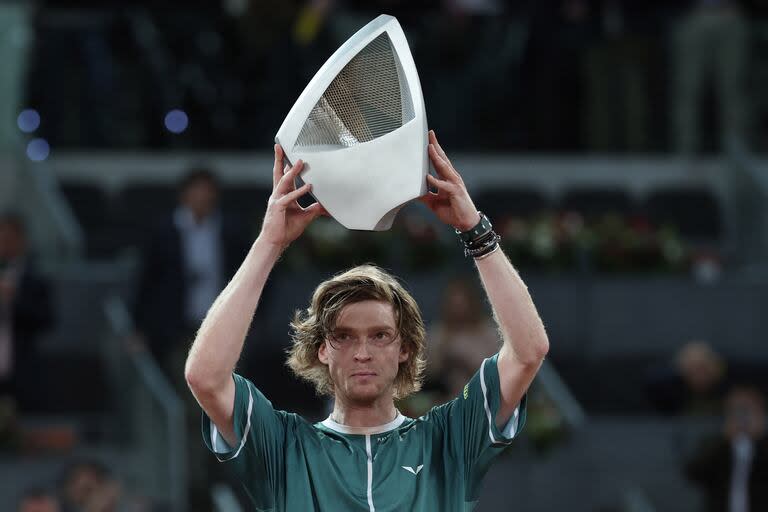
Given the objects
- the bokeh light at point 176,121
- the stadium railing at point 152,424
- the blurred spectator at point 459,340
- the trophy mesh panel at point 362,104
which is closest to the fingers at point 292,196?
the trophy mesh panel at point 362,104

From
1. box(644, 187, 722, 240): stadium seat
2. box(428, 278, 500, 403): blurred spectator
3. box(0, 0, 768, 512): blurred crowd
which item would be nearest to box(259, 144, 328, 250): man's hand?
box(428, 278, 500, 403): blurred spectator

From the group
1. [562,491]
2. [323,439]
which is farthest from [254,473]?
[562,491]

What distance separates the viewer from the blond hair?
418 centimetres

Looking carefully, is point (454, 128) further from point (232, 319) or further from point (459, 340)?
point (232, 319)

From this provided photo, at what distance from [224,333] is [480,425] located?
684 millimetres

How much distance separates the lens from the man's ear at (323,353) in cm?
423

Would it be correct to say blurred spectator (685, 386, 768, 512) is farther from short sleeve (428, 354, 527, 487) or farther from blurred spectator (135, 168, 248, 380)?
short sleeve (428, 354, 527, 487)

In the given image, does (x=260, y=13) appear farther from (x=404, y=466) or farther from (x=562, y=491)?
(x=404, y=466)

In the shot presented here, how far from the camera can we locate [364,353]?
4.07 meters

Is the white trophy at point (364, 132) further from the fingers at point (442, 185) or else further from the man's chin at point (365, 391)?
the man's chin at point (365, 391)

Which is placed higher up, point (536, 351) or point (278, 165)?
point (278, 165)

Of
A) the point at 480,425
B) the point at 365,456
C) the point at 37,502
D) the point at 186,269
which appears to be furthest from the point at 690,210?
the point at 365,456

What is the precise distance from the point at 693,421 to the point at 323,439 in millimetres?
6340

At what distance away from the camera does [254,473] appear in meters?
4.10
